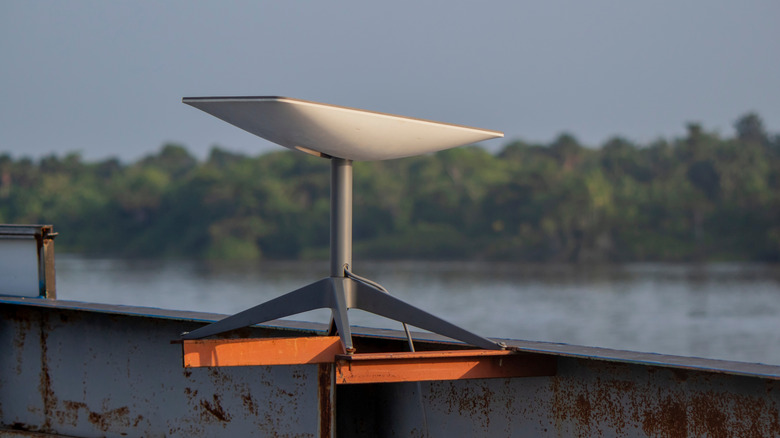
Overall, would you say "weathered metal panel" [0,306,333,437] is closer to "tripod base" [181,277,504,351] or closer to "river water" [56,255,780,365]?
"tripod base" [181,277,504,351]

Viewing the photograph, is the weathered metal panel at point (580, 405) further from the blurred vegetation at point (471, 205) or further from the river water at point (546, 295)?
the blurred vegetation at point (471, 205)

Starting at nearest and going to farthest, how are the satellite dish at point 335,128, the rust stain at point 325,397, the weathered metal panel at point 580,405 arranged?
the satellite dish at point 335,128
the weathered metal panel at point 580,405
the rust stain at point 325,397

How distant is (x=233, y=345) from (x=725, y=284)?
37.4m

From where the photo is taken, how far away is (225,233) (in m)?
51.5

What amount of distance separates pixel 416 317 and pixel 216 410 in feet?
3.00

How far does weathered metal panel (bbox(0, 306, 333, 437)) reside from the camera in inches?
96.1

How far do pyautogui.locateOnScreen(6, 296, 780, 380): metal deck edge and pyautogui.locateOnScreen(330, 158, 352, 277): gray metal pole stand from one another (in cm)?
39

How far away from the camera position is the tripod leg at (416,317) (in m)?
1.92

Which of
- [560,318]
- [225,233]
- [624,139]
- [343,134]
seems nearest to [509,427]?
[343,134]

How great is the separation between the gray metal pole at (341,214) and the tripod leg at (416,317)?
0.08 meters

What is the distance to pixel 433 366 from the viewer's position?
6.40 ft

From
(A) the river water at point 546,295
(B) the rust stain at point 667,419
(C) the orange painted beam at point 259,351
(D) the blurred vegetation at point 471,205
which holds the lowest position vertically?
(A) the river water at point 546,295

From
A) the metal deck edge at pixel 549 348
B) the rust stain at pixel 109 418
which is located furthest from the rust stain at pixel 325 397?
the rust stain at pixel 109 418

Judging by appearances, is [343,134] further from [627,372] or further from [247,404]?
[247,404]
